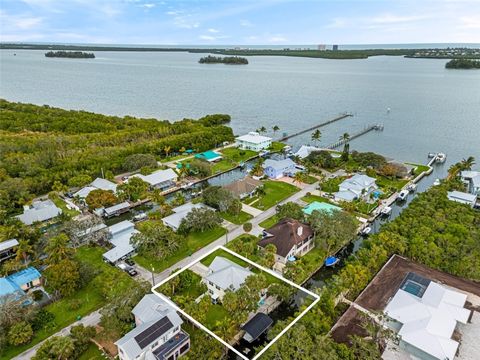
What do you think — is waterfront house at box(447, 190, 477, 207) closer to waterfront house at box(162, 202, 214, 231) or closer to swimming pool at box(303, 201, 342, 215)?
swimming pool at box(303, 201, 342, 215)

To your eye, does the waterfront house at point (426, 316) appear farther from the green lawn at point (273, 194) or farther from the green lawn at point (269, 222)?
the green lawn at point (273, 194)

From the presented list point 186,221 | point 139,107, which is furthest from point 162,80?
point 186,221

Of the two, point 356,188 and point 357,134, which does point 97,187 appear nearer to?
point 356,188

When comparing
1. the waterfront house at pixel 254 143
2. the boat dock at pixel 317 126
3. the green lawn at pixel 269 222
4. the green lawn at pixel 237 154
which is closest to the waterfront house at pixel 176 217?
the green lawn at pixel 269 222

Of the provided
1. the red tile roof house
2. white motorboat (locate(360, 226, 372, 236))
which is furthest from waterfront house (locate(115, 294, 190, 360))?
white motorboat (locate(360, 226, 372, 236))

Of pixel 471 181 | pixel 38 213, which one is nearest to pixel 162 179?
pixel 38 213

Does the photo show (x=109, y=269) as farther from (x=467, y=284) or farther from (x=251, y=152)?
(x=251, y=152)
